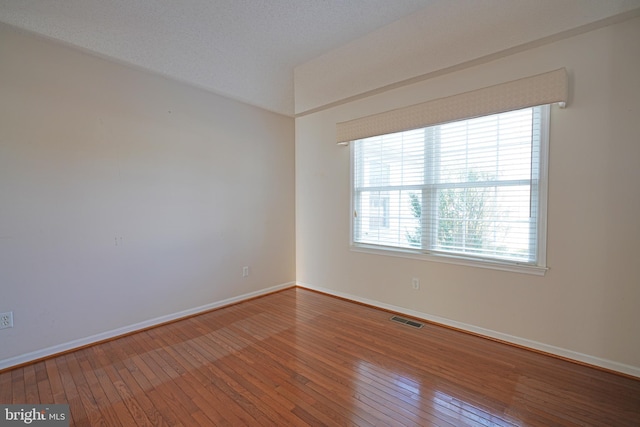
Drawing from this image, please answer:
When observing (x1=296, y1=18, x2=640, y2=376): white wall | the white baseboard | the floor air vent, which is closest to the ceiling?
(x1=296, y1=18, x2=640, y2=376): white wall

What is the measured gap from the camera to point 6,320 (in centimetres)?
216

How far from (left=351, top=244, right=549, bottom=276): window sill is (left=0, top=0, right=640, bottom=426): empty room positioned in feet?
0.07

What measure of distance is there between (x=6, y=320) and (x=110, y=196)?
1155mm

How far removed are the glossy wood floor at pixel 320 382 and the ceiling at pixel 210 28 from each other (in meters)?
2.60

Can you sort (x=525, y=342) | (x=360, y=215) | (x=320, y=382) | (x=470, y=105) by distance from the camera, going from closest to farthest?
(x=320, y=382)
(x=525, y=342)
(x=470, y=105)
(x=360, y=215)

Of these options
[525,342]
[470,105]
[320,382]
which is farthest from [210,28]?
[525,342]

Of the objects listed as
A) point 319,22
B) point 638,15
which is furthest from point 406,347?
Result: point 319,22

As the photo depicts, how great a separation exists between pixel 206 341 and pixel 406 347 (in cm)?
180

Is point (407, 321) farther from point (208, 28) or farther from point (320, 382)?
point (208, 28)

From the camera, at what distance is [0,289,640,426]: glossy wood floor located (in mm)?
1693

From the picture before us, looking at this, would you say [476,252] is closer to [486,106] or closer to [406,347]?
[406,347]

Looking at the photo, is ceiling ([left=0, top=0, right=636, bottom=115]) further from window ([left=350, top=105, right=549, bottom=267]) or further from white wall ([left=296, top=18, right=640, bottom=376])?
window ([left=350, top=105, right=549, bottom=267])

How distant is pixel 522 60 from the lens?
7.79ft

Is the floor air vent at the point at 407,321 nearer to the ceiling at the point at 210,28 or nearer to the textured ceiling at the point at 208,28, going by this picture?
the ceiling at the point at 210,28
